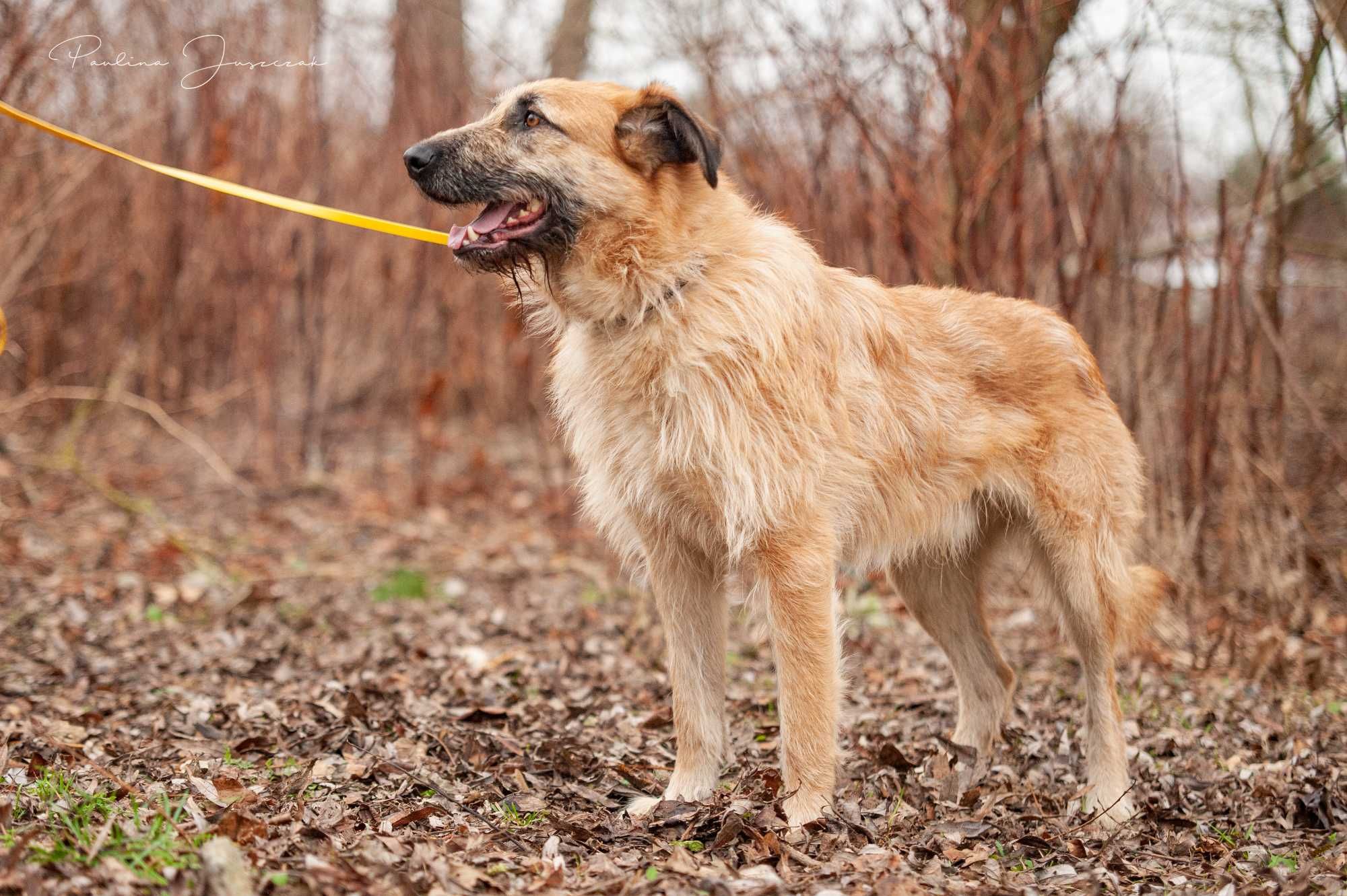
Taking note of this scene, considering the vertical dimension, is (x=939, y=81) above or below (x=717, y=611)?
above

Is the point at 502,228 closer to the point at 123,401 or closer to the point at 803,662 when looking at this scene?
the point at 803,662

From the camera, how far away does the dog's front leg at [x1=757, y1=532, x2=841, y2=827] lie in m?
3.31

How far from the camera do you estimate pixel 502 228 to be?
11.5 feet

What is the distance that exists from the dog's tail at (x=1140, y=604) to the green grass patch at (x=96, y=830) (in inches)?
121

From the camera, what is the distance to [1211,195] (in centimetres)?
1065

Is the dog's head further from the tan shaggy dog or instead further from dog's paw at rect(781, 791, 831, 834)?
dog's paw at rect(781, 791, 831, 834)

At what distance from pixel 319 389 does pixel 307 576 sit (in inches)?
119

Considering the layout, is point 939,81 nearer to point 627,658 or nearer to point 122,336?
point 627,658

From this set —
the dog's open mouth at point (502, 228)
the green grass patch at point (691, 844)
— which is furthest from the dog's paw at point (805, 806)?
the dog's open mouth at point (502, 228)

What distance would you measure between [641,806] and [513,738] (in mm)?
734

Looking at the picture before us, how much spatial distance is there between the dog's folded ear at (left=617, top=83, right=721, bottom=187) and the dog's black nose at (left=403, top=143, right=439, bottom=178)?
23.3 inches

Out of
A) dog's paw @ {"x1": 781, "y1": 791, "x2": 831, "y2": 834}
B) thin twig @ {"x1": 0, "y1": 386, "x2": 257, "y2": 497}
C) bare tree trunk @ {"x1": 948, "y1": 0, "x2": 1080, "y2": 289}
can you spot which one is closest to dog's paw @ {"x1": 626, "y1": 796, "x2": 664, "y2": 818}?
dog's paw @ {"x1": 781, "y1": 791, "x2": 831, "y2": 834}

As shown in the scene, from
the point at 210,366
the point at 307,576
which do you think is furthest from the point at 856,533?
the point at 210,366

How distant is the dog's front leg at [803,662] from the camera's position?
3.31 m
